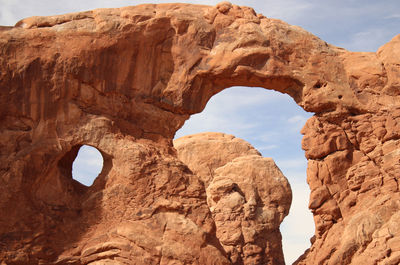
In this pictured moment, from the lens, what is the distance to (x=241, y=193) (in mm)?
19688

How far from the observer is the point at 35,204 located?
12.3 metres

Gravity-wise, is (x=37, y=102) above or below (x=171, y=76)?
below

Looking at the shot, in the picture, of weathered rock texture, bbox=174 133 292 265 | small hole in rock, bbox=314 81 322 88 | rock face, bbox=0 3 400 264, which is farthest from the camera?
weathered rock texture, bbox=174 133 292 265

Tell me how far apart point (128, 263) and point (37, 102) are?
3673 mm

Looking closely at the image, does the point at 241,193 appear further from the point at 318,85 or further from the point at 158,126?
the point at 158,126

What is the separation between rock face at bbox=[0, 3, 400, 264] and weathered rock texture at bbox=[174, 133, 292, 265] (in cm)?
468

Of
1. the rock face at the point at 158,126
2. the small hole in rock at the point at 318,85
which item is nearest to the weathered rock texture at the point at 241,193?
the rock face at the point at 158,126

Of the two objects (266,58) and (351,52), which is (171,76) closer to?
(266,58)

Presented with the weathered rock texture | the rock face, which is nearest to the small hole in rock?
the rock face

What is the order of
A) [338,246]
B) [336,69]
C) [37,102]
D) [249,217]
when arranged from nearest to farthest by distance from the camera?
1. [37,102]
2. [338,246]
3. [336,69]
4. [249,217]

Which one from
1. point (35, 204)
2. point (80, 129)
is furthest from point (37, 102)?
point (35, 204)

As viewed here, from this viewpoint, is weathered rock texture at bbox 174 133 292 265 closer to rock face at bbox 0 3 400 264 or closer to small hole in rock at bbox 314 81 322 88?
rock face at bbox 0 3 400 264

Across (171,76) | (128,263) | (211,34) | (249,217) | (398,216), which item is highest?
(211,34)

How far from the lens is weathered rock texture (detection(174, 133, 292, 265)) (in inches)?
741
